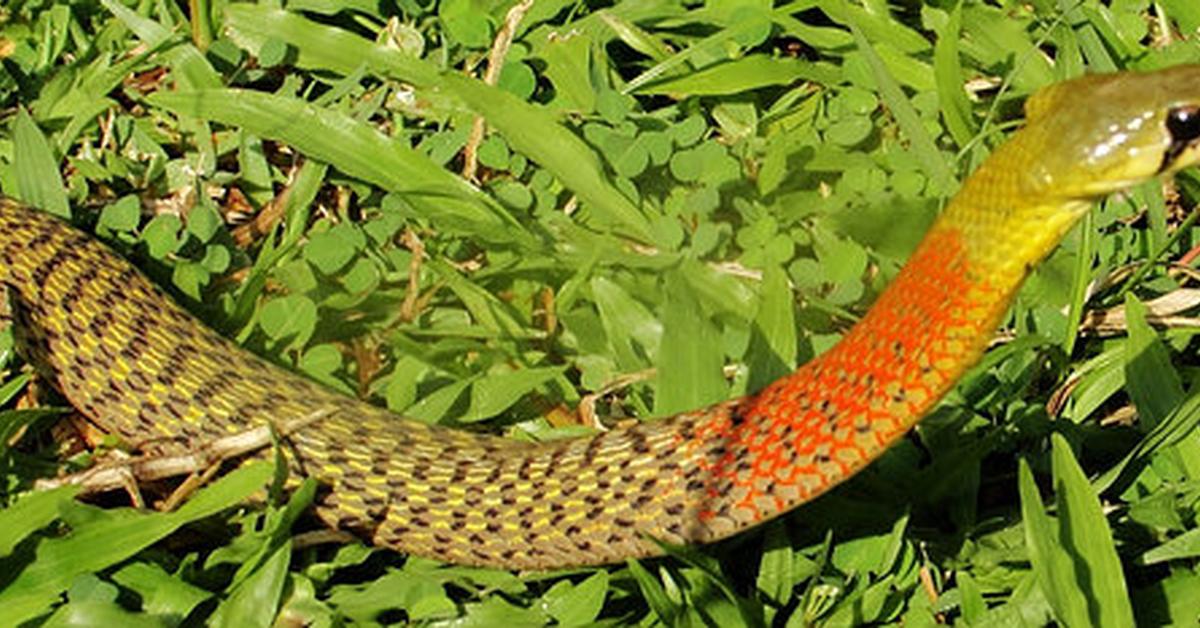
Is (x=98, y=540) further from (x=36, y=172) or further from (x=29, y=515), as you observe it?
(x=36, y=172)

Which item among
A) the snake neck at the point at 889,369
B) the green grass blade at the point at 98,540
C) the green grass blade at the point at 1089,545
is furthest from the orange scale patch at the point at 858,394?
the green grass blade at the point at 98,540

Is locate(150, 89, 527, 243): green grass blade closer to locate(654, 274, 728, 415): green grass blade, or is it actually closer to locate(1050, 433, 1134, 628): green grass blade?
locate(654, 274, 728, 415): green grass blade

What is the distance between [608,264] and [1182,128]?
1.73 meters

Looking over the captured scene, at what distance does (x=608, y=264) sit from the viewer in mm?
4316

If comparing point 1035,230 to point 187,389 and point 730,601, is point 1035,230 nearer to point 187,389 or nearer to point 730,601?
point 730,601

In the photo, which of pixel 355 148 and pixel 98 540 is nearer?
pixel 98 540

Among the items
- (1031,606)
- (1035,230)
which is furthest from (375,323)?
(1035,230)

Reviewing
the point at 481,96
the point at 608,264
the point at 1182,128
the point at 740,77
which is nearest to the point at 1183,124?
the point at 1182,128

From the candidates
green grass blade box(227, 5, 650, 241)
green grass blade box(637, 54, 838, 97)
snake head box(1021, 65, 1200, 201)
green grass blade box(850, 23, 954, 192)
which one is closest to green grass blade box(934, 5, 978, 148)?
green grass blade box(850, 23, 954, 192)

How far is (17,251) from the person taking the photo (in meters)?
4.30

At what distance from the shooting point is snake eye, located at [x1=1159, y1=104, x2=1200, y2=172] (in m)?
2.81

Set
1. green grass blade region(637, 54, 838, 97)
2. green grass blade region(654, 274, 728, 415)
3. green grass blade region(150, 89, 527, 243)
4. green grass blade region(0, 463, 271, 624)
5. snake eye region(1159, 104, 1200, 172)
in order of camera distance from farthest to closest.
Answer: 1. green grass blade region(637, 54, 838, 97)
2. green grass blade region(150, 89, 527, 243)
3. green grass blade region(654, 274, 728, 415)
4. green grass blade region(0, 463, 271, 624)
5. snake eye region(1159, 104, 1200, 172)

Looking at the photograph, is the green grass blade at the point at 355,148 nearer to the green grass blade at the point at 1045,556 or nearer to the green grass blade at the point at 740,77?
the green grass blade at the point at 740,77

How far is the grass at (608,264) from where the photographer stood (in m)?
3.71
